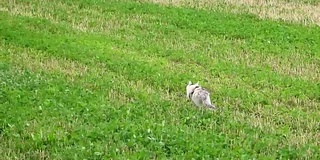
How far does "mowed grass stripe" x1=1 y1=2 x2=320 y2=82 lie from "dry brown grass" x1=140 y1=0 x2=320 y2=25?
2201 mm

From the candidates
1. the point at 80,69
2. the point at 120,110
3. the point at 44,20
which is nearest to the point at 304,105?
the point at 120,110

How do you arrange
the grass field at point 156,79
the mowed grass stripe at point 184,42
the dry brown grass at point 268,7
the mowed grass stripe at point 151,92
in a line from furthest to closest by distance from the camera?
the dry brown grass at point 268,7 → the mowed grass stripe at point 184,42 → the mowed grass stripe at point 151,92 → the grass field at point 156,79

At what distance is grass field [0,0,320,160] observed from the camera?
31.2 feet

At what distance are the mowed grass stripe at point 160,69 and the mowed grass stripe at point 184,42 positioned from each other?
0.79 meters

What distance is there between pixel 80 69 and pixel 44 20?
588cm

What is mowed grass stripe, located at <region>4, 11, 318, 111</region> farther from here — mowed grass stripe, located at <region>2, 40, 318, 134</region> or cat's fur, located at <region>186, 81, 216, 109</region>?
cat's fur, located at <region>186, 81, 216, 109</region>

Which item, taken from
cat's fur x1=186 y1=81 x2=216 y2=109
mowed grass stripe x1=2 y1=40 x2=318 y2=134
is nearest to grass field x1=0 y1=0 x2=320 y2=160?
mowed grass stripe x1=2 y1=40 x2=318 y2=134

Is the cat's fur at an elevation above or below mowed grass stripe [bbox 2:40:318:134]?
above

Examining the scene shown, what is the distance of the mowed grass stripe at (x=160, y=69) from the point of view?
1396cm

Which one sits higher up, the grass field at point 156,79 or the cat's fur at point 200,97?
the cat's fur at point 200,97

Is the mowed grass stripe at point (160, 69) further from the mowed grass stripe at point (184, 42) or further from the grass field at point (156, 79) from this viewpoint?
the mowed grass stripe at point (184, 42)

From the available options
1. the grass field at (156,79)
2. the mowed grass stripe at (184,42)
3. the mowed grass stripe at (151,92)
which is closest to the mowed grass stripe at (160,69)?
the grass field at (156,79)

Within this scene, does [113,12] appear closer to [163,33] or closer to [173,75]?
[163,33]

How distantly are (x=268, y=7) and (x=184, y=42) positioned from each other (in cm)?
698
